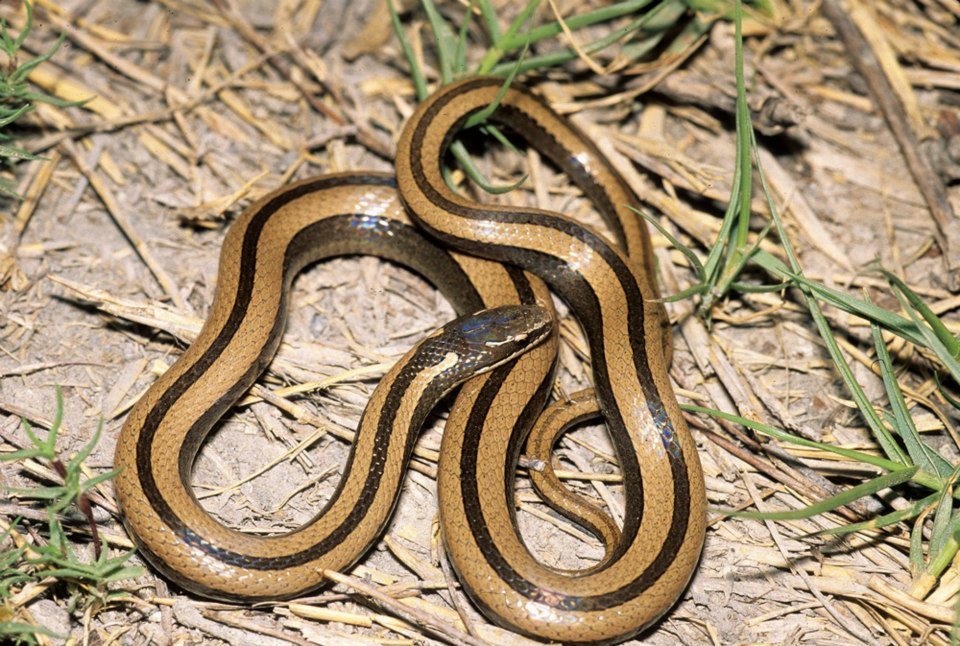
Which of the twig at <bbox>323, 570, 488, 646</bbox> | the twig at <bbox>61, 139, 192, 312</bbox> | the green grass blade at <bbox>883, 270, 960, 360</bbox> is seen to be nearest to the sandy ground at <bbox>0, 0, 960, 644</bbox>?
the twig at <bbox>61, 139, 192, 312</bbox>

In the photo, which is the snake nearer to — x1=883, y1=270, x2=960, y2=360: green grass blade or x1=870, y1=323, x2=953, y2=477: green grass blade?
x1=870, y1=323, x2=953, y2=477: green grass blade

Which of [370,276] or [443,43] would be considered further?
[443,43]

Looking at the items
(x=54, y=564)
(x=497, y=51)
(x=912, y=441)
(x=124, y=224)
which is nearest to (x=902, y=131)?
(x=912, y=441)

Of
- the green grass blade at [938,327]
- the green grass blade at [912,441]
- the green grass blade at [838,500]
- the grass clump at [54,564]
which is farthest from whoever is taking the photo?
the green grass blade at [912,441]

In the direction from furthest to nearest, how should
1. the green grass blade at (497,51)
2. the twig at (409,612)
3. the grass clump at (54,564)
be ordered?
the green grass blade at (497,51) → the twig at (409,612) → the grass clump at (54,564)

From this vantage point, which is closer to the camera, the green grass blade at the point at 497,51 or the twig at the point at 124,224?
the twig at the point at 124,224

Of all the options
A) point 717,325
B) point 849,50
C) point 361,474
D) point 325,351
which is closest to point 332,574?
point 361,474

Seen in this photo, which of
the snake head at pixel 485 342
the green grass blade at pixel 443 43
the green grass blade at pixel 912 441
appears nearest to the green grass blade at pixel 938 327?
the green grass blade at pixel 912 441

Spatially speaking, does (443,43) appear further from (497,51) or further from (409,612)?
(409,612)

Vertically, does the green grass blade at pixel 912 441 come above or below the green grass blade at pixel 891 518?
above

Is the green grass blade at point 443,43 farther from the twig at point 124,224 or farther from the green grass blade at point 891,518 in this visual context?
the green grass blade at point 891,518
